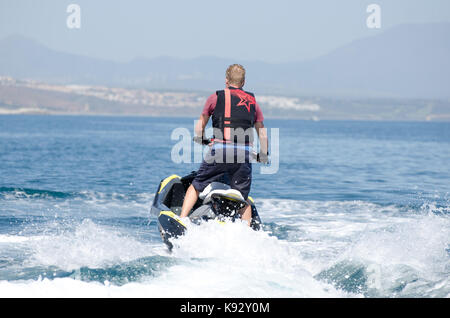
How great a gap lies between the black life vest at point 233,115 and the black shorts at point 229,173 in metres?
0.23

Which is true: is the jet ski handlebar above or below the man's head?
below

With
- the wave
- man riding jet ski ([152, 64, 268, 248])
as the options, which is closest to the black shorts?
man riding jet ski ([152, 64, 268, 248])

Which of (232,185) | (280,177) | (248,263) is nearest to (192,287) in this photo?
(248,263)

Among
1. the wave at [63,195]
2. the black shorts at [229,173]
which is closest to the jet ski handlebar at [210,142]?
the black shorts at [229,173]

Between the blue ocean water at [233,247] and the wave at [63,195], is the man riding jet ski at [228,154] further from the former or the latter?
the wave at [63,195]

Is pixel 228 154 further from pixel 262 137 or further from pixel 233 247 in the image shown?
pixel 233 247

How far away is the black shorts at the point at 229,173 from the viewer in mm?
6473

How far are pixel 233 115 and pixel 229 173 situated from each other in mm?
683

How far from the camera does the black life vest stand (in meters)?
6.28

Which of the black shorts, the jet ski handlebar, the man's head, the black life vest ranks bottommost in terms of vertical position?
the black shorts

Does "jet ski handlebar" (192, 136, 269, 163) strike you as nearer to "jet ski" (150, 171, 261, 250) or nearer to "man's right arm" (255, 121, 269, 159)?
"man's right arm" (255, 121, 269, 159)

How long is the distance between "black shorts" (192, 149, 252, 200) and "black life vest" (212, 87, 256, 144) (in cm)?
23

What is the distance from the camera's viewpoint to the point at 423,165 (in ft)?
85.7
